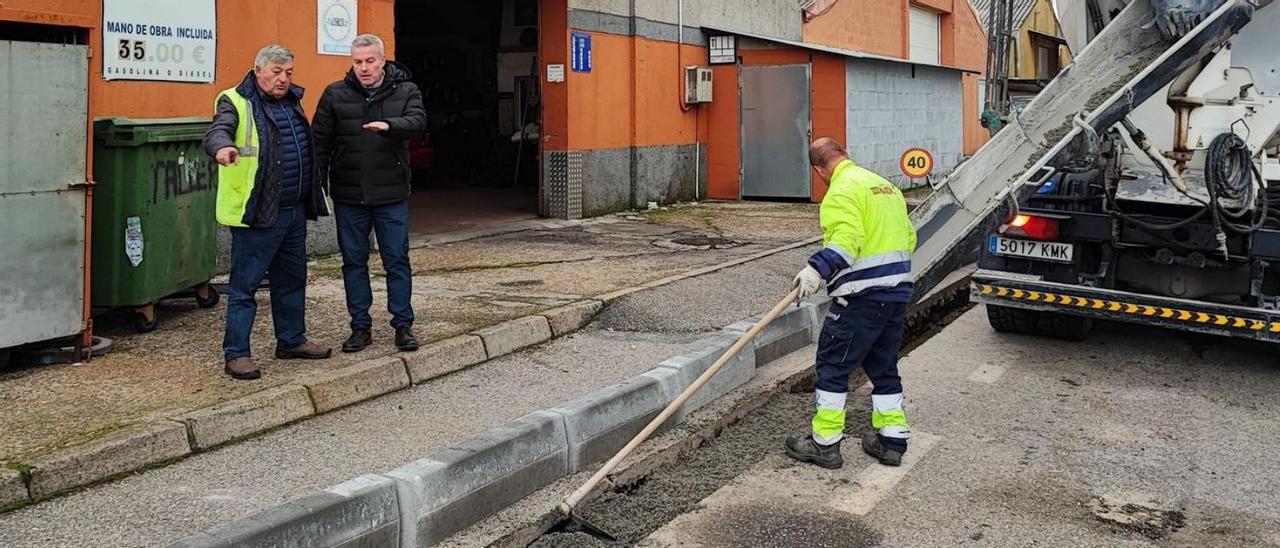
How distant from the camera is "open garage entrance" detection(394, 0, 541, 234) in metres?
18.3

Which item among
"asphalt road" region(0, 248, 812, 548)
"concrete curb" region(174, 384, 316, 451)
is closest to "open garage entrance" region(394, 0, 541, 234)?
"asphalt road" region(0, 248, 812, 548)

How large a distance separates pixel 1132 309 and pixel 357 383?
494 centimetres

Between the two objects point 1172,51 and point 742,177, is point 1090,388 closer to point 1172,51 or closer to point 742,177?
point 1172,51

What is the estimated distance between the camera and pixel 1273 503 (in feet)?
16.9

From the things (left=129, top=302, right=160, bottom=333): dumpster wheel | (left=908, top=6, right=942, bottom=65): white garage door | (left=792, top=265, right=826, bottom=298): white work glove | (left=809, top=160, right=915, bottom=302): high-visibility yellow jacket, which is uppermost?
(left=908, top=6, right=942, bottom=65): white garage door

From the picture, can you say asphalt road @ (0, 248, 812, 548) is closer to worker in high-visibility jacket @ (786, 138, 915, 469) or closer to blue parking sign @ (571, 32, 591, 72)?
worker in high-visibility jacket @ (786, 138, 915, 469)

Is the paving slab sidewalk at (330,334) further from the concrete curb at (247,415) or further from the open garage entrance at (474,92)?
the open garage entrance at (474,92)

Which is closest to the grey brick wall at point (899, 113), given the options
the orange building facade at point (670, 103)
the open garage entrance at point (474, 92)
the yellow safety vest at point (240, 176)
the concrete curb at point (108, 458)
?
the orange building facade at point (670, 103)

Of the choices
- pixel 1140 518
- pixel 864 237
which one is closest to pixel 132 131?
pixel 864 237

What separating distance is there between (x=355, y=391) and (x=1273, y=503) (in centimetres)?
452

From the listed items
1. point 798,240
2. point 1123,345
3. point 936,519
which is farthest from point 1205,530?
point 798,240

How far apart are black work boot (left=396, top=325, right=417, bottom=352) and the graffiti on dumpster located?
5.75 feet

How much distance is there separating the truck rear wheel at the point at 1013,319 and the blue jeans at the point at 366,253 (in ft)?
14.4

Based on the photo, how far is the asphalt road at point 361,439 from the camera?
14.4 ft
